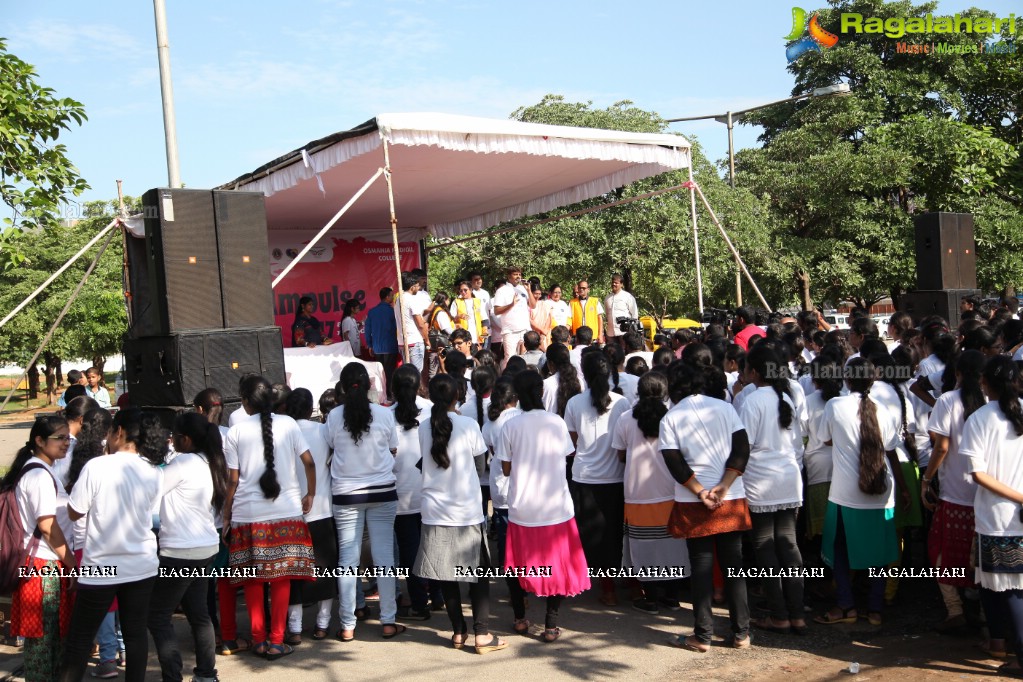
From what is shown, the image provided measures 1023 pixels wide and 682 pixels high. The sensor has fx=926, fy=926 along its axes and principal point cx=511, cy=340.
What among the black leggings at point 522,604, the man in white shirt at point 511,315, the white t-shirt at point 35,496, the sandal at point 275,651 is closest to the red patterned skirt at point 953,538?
the black leggings at point 522,604

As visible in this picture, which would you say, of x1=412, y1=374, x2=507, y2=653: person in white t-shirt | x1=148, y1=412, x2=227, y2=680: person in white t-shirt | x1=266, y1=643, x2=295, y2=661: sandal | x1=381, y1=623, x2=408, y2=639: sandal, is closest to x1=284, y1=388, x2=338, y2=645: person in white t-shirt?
x1=266, y1=643, x2=295, y2=661: sandal

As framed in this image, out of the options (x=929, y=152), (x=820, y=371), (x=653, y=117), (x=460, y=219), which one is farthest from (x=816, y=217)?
(x=820, y=371)

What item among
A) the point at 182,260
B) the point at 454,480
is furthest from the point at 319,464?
the point at 182,260

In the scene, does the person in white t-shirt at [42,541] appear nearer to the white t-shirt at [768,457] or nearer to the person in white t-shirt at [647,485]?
the person in white t-shirt at [647,485]

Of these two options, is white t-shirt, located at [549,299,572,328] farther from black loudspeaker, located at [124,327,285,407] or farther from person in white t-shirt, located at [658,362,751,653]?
person in white t-shirt, located at [658,362,751,653]

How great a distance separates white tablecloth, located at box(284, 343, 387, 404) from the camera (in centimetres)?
948

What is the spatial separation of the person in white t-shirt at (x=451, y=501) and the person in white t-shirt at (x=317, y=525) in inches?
24.5

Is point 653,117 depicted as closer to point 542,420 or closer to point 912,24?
point 912,24

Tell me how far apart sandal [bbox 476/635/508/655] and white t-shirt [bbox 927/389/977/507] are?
8.38 ft

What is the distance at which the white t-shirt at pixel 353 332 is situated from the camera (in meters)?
12.8

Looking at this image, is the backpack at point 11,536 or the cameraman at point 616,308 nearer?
the backpack at point 11,536

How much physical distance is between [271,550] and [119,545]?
1.04 metres

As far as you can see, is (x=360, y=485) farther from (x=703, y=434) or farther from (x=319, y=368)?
(x=319, y=368)

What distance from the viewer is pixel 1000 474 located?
14.1 ft
